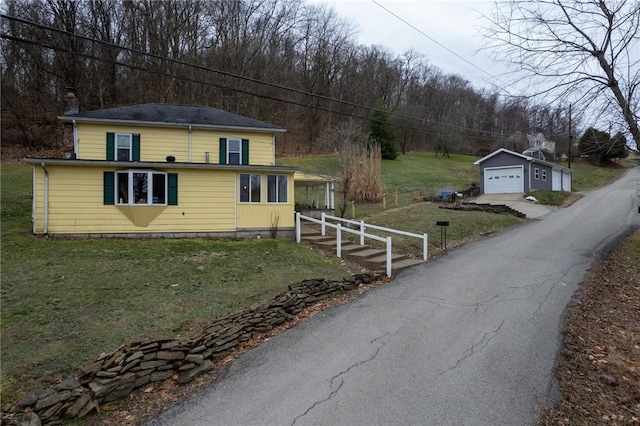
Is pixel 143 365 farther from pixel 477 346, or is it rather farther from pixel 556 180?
pixel 556 180

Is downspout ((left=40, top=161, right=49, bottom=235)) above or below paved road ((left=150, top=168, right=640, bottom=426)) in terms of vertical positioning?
above

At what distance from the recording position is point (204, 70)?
30141 mm

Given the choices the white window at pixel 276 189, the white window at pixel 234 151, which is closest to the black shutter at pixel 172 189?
the white window at pixel 276 189

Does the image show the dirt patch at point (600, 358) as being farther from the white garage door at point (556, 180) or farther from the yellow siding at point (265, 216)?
the white garage door at point (556, 180)

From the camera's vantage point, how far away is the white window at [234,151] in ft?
59.9

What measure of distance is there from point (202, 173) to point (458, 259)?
9825mm

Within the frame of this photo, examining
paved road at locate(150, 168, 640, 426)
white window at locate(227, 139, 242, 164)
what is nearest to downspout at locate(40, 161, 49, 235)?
white window at locate(227, 139, 242, 164)

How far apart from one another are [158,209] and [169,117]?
19.4 feet

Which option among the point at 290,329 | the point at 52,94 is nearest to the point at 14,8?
the point at 52,94

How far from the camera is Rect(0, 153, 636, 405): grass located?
549 centimetres

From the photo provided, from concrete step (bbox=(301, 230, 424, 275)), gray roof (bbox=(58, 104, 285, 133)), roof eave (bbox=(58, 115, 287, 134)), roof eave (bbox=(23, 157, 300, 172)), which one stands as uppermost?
gray roof (bbox=(58, 104, 285, 133))

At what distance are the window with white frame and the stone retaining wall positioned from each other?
8075 millimetres

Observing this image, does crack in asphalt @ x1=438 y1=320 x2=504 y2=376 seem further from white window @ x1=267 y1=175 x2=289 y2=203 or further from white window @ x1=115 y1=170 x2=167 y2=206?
white window @ x1=115 y1=170 x2=167 y2=206

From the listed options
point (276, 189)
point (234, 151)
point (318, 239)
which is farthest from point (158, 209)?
point (318, 239)
